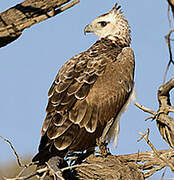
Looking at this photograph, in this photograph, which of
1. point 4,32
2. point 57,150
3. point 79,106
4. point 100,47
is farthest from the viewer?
point 100,47

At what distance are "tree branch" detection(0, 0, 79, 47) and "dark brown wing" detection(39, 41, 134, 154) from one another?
1.61m

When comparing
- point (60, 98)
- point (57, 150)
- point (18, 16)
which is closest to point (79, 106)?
point (60, 98)

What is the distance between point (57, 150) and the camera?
6340 mm

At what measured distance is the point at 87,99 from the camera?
697 cm

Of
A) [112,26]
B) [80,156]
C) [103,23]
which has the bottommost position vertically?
[80,156]

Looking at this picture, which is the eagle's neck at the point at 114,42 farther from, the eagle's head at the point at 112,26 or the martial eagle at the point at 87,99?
the martial eagle at the point at 87,99

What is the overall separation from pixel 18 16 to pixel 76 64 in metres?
2.11

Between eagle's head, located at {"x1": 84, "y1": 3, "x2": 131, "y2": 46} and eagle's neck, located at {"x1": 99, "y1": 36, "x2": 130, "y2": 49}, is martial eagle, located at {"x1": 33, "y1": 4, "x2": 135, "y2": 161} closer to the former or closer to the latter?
eagle's neck, located at {"x1": 99, "y1": 36, "x2": 130, "y2": 49}

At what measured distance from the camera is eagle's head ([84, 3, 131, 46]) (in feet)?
29.2

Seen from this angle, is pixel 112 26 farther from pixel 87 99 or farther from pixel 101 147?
pixel 101 147

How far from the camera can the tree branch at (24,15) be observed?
213 inches

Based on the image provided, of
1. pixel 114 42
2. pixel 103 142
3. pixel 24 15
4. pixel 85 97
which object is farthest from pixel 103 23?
pixel 24 15

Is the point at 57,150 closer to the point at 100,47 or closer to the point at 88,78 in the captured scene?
the point at 88,78

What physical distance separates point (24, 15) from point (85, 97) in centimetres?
196
